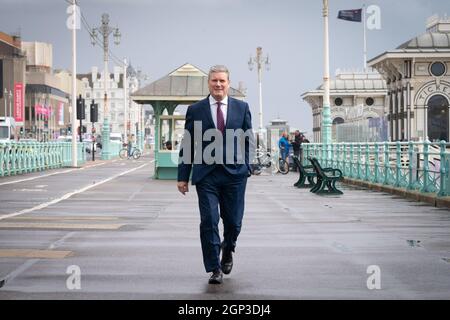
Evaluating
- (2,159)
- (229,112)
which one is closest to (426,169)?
(229,112)

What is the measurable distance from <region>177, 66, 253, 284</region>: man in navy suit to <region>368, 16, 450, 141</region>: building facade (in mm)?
46641

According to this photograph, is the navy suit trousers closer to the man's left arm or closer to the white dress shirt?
the man's left arm

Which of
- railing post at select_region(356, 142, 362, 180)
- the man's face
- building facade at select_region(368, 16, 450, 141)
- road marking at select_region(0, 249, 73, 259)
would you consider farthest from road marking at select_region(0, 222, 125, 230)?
building facade at select_region(368, 16, 450, 141)

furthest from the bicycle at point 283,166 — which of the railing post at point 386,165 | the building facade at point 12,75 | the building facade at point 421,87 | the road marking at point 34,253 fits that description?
the building facade at point 12,75

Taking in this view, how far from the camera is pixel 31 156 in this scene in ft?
143

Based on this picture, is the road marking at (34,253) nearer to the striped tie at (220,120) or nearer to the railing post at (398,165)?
the striped tie at (220,120)

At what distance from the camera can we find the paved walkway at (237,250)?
9.01 metres

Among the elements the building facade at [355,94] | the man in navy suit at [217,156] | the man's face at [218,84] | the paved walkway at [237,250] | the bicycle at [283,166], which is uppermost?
the building facade at [355,94]

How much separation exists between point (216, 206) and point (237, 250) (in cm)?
277

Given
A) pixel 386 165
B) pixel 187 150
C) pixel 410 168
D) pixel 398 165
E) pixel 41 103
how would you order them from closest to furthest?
pixel 187 150, pixel 410 168, pixel 398 165, pixel 386 165, pixel 41 103

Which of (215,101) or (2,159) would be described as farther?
(2,159)

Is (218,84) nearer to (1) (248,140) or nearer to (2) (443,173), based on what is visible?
(1) (248,140)

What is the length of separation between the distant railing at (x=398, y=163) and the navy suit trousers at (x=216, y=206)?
11435mm
